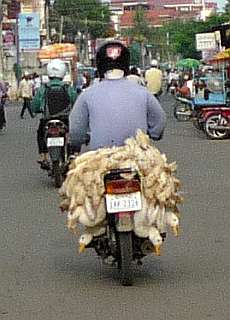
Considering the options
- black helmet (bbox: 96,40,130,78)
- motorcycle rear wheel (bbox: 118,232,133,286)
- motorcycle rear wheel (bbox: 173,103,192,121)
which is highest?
black helmet (bbox: 96,40,130,78)

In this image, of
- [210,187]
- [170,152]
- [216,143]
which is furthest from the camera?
[216,143]

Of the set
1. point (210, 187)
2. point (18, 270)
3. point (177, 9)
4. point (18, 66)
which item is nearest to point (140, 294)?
point (18, 270)

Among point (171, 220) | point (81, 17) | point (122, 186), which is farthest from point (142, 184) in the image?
point (81, 17)

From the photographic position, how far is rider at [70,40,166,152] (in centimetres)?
898

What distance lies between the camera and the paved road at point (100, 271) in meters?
7.86

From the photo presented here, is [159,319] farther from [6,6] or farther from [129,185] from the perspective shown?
[6,6]

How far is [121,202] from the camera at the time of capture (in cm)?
845

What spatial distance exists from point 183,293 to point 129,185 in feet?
2.85

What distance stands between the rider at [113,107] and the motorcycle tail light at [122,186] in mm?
571

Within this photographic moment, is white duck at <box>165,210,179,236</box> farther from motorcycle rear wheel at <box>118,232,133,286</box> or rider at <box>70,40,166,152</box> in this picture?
rider at <box>70,40,166,152</box>

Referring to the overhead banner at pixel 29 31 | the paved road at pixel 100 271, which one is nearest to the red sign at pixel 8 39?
the overhead banner at pixel 29 31

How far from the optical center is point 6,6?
282 feet

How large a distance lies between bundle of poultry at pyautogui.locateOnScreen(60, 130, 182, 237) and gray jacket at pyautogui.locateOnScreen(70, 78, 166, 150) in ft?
0.84

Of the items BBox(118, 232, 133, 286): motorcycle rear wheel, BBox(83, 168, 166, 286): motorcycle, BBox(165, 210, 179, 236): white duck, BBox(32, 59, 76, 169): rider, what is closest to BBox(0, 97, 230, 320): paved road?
BBox(118, 232, 133, 286): motorcycle rear wheel
